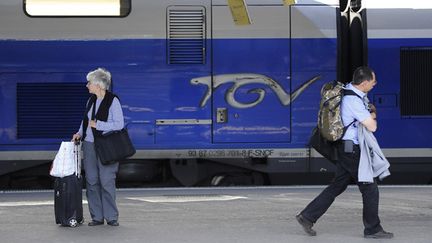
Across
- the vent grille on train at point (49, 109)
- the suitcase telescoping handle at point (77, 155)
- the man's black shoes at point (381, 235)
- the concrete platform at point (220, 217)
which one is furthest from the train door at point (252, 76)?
the man's black shoes at point (381, 235)

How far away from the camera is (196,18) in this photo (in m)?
9.99

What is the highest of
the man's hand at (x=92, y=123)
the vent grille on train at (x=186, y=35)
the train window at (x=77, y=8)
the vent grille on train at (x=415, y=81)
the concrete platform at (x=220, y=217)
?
the train window at (x=77, y=8)

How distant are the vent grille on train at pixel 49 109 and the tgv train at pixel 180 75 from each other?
0.04 ft

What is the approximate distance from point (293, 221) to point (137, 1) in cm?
398

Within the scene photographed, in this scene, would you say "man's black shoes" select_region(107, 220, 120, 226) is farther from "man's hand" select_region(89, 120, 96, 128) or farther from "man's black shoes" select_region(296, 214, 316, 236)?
"man's black shoes" select_region(296, 214, 316, 236)

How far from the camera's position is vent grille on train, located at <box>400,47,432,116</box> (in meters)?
10.3

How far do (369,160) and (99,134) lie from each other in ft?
8.12

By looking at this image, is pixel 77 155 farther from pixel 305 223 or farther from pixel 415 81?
pixel 415 81

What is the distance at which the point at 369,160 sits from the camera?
6.41 metres

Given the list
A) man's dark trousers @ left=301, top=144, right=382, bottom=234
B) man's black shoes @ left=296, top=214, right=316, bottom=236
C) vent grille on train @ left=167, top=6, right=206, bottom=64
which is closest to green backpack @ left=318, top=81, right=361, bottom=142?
man's dark trousers @ left=301, top=144, right=382, bottom=234

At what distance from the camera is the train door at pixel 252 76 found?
9.93 metres

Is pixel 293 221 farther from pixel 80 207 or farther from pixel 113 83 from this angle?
pixel 113 83

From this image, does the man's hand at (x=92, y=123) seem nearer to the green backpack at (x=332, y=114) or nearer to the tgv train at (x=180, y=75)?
the green backpack at (x=332, y=114)

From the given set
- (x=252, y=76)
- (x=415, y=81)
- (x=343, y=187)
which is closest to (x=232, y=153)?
(x=252, y=76)
